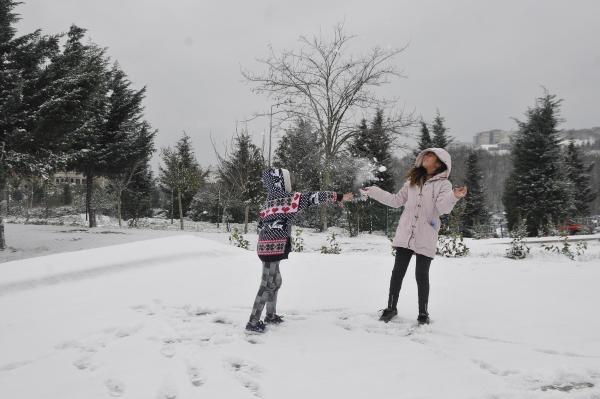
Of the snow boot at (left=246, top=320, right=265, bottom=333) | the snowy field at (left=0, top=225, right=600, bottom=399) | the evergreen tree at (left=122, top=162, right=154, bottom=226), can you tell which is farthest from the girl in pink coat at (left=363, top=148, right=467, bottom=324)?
the evergreen tree at (left=122, top=162, right=154, bottom=226)

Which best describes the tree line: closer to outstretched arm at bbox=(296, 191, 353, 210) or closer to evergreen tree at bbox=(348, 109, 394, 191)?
evergreen tree at bbox=(348, 109, 394, 191)

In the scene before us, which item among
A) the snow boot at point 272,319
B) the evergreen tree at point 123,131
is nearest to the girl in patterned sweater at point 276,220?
the snow boot at point 272,319

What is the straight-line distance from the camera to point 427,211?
3656 mm

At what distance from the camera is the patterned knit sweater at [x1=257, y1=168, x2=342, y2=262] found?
3488 millimetres

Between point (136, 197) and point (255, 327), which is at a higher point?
point (136, 197)

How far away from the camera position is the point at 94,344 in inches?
122

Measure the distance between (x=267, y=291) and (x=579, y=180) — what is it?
36681 mm

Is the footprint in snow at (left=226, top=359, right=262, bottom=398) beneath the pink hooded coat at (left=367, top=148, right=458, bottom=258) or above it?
beneath

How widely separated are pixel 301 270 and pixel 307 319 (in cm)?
209

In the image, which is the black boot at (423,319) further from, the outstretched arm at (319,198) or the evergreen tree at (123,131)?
the evergreen tree at (123,131)

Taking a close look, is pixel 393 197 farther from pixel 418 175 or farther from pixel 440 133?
pixel 440 133

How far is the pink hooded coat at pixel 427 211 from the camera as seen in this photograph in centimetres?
359

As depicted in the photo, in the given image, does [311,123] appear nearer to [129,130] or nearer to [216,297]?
[129,130]

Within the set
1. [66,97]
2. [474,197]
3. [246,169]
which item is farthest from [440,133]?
[66,97]
